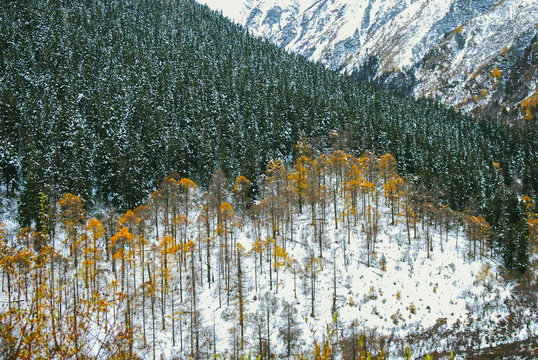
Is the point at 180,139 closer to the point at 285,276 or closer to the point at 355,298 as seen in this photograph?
the point at 285,276

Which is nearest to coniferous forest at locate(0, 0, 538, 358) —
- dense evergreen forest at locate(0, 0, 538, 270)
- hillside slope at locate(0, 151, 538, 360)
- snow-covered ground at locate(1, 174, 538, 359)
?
dense evergreen forest at locate(0, 0, 538, 270)

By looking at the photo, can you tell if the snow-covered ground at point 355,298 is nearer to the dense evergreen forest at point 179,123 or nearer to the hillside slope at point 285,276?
the hillside slope at point 285,276

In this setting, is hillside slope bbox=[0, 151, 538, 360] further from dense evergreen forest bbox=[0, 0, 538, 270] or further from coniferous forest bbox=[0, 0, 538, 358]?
dense evergreen forest bbox=[0, 0, 538, 270]

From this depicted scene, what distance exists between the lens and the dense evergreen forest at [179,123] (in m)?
73.6

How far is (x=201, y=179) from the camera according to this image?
84938 millimetres

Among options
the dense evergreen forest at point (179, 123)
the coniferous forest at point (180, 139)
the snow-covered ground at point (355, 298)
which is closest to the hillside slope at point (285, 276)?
the snow-covered ground at point (355, 298)

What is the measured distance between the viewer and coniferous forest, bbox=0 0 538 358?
6278 centimetres

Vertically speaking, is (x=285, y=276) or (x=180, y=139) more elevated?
(x=180, y=139)

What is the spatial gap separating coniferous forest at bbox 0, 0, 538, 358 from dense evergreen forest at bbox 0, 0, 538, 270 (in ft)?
1.52

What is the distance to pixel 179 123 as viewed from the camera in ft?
341

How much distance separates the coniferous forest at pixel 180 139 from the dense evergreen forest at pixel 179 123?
46 cm

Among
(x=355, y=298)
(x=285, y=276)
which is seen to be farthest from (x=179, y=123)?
(x=355, y=298)

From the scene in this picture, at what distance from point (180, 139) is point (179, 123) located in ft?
60.4

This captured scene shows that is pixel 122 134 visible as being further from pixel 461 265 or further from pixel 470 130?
pixel 470 130
